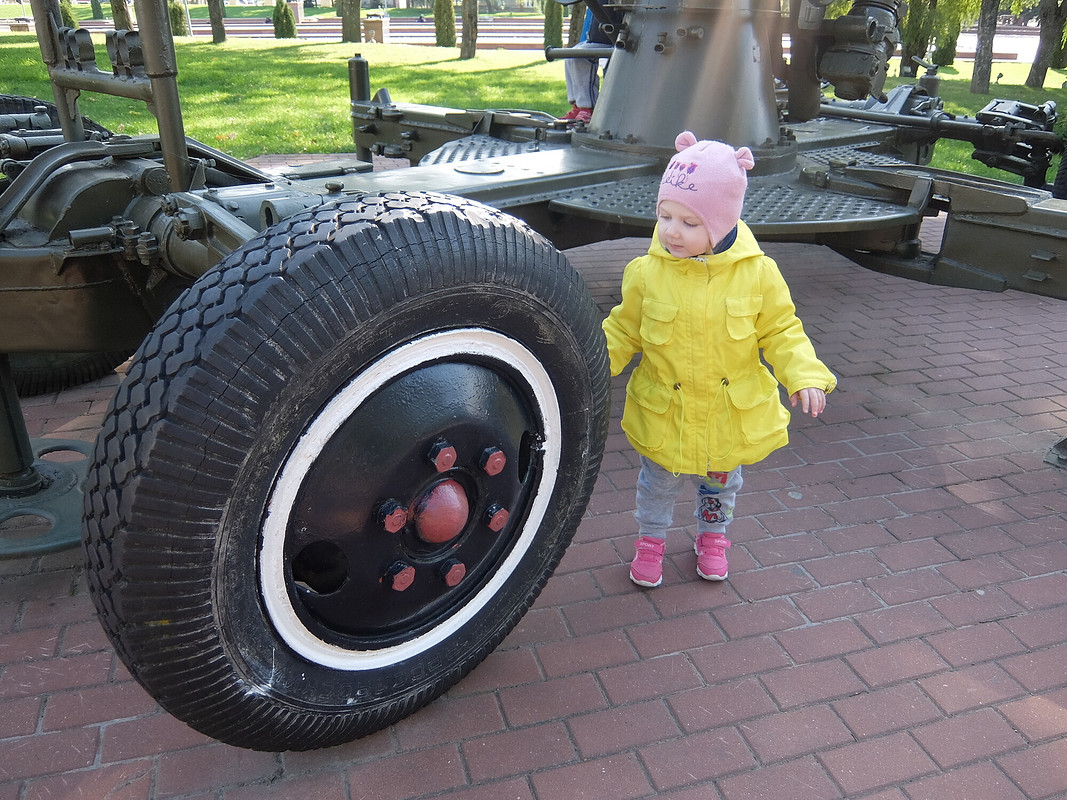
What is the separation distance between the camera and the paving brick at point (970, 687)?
2.26m

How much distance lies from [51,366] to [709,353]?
2.73 meters

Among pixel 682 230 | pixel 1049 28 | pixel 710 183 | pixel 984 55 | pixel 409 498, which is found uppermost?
pixel 710 183

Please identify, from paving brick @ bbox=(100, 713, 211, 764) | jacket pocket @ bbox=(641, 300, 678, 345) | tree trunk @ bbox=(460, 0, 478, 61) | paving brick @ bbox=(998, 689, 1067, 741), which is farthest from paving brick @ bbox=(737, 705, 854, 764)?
tree trunk @ bbox=(460, 0, 478, 61)

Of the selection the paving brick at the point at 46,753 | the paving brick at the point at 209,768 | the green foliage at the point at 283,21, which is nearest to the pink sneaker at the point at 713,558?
the paving brick at the point at 209,768

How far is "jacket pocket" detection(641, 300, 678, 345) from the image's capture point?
91.5 inches

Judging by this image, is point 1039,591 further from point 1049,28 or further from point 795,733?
point 1049,28

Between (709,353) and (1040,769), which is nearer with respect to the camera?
(1040,769)

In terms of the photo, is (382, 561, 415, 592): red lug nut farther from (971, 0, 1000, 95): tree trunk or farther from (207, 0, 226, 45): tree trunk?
(207, 0, 226, 45): tree trunk

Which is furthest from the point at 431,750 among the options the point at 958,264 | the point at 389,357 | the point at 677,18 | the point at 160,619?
the point at 677,18

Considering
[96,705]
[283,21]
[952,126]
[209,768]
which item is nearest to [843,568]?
[209,768]

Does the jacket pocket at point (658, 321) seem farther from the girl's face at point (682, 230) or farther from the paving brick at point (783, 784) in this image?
the paving brick at point (783, 784)

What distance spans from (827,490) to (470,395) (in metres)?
1.90

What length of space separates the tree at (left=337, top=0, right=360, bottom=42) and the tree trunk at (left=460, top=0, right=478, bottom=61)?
4024 mm

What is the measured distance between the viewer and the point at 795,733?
7.03 feet
